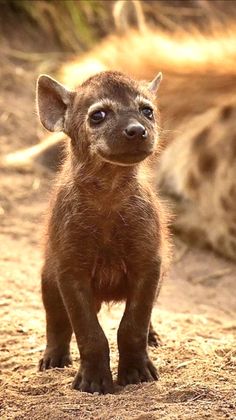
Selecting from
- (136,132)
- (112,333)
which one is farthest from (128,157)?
(112,333)

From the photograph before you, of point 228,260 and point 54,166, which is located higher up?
point 54,166

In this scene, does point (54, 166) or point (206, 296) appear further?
point (54, 166)

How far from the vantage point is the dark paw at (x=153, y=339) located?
3729mm

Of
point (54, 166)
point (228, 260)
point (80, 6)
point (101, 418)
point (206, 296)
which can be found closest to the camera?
point (101, 418)

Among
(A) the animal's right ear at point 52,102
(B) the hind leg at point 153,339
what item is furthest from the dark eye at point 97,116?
(B) the hind leg at point 153,339

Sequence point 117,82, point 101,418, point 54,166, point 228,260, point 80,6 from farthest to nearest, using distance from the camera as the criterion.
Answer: point 80,6 < point 54,166 < point 228,260 < point 117,82 < point 101,418

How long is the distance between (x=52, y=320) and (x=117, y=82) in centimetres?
85

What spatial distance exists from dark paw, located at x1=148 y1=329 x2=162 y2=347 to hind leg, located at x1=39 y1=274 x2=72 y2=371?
1.24 feet

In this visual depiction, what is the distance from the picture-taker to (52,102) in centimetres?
334

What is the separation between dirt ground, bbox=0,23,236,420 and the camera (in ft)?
9.42

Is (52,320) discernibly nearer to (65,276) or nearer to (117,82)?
(65,276)

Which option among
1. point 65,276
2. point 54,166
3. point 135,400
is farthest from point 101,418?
point 54,166

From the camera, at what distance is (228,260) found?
17.8 feet

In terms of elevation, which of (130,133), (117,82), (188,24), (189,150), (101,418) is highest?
(188,24)
